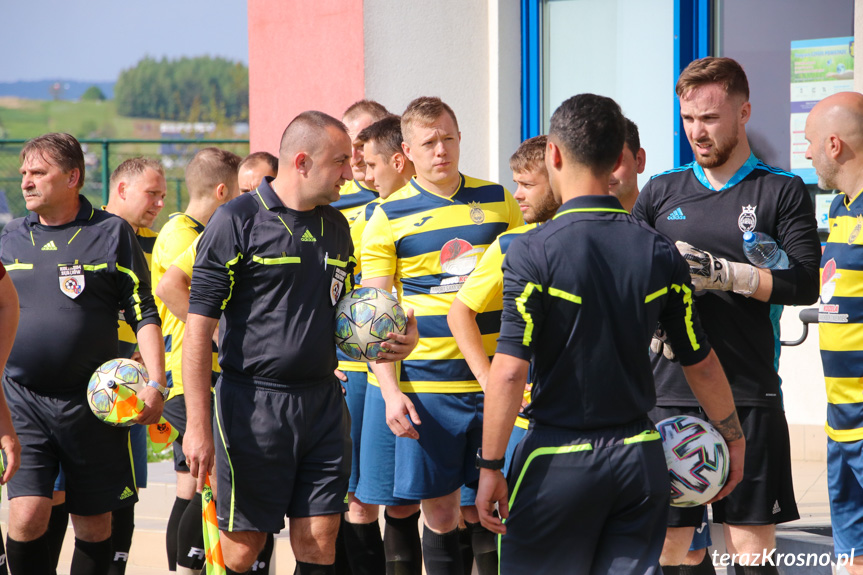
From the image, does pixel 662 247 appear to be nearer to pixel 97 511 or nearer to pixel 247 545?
pixel 247 545

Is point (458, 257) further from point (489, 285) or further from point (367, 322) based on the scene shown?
point (367, 322)

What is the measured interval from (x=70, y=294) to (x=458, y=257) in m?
2.00

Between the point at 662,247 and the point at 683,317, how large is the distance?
0.92ft

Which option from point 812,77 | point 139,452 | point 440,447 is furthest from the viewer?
point 812,77

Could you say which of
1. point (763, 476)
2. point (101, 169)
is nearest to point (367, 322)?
point (763, 476)

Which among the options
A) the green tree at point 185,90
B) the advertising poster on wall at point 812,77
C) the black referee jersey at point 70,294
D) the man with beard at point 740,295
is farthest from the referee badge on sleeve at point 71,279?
the green tree at point 185,90

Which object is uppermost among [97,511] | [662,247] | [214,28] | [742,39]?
[214,28]

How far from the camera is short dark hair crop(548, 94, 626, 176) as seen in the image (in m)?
3.32

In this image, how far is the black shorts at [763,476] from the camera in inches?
168

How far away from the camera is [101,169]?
14648mm

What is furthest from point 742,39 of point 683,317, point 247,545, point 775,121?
point 247,545

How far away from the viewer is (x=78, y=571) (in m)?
5.10

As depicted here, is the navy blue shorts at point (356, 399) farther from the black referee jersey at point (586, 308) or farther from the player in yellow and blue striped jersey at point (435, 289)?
the black referee jersey at point (586, 308)

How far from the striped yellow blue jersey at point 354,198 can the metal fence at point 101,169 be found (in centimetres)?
259
